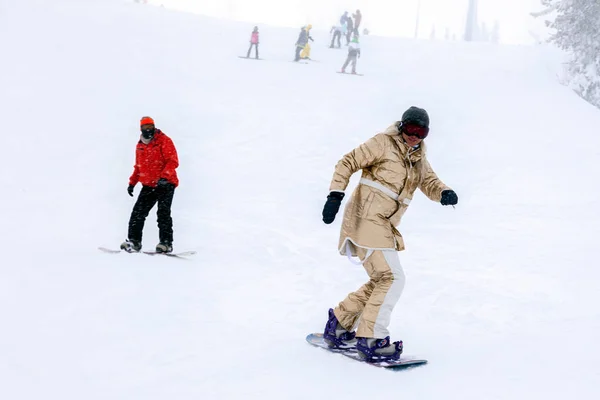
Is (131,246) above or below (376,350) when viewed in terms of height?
below

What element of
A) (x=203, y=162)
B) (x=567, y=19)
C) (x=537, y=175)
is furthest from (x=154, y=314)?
(x=567, y=19)

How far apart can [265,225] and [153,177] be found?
3212mm

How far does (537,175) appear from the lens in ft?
42.1

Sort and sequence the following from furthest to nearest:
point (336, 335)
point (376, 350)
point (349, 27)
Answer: point (349, 27) → point (336, 335) → point (376, 350)

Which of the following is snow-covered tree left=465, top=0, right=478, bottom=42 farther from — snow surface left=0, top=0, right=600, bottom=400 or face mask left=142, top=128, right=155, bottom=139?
face mask left=142, top=128, right=155, bottom=139

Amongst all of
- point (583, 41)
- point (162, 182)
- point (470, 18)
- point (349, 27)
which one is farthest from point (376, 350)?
point (470, 18)

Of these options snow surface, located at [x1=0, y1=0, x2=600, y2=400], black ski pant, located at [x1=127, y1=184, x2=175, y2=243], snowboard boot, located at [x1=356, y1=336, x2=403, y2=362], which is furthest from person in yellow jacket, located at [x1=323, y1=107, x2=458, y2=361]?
black ski pant, located at [x1=127, y1=184, x2=175, y2=243]

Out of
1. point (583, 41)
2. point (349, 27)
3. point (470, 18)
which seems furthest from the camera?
point (470, 18)

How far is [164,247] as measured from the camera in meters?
8.20

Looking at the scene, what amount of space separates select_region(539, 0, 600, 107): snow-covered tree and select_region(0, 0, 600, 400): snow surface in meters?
1.26

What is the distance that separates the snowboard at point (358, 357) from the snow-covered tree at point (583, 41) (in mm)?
19661

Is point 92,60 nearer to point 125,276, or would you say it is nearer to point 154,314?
point 125,276

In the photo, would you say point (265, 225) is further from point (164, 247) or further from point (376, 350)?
point (376, 350)

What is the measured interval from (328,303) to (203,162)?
26.0 ft
